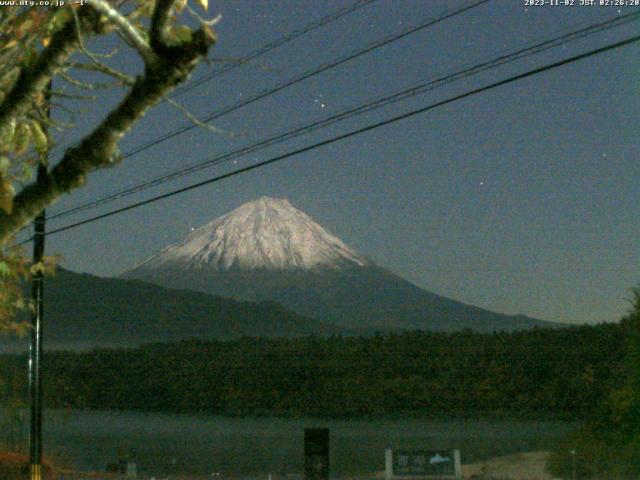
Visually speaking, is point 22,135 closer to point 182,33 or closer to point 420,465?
point 182,33

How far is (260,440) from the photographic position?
36.8 m

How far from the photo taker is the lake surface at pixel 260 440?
3089cm

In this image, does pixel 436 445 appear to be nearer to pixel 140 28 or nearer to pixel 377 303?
pixel 140 28

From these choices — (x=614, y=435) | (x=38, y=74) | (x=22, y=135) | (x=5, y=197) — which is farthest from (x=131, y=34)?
(x=614, y=435)

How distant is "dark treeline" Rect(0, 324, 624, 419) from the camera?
3291cm

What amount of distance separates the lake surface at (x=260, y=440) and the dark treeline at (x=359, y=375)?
693mm

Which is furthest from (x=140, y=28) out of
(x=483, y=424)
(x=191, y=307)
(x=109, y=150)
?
(x=191, y=307)

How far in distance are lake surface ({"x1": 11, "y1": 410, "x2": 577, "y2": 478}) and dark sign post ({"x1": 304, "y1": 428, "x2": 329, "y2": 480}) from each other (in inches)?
414

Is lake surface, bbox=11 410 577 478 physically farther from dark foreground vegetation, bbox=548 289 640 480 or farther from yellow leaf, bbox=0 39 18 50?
yellow leaf, bbox=0 39 18 50

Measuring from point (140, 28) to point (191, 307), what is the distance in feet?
221

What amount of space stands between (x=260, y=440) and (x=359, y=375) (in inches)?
176

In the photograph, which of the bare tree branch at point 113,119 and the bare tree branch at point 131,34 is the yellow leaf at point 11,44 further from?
the bare tree branch at point 131,34

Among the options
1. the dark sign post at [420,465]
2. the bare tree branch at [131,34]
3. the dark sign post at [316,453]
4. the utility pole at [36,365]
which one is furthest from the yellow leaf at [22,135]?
the dark sign post at [420,465]

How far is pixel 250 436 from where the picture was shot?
36969 mm
